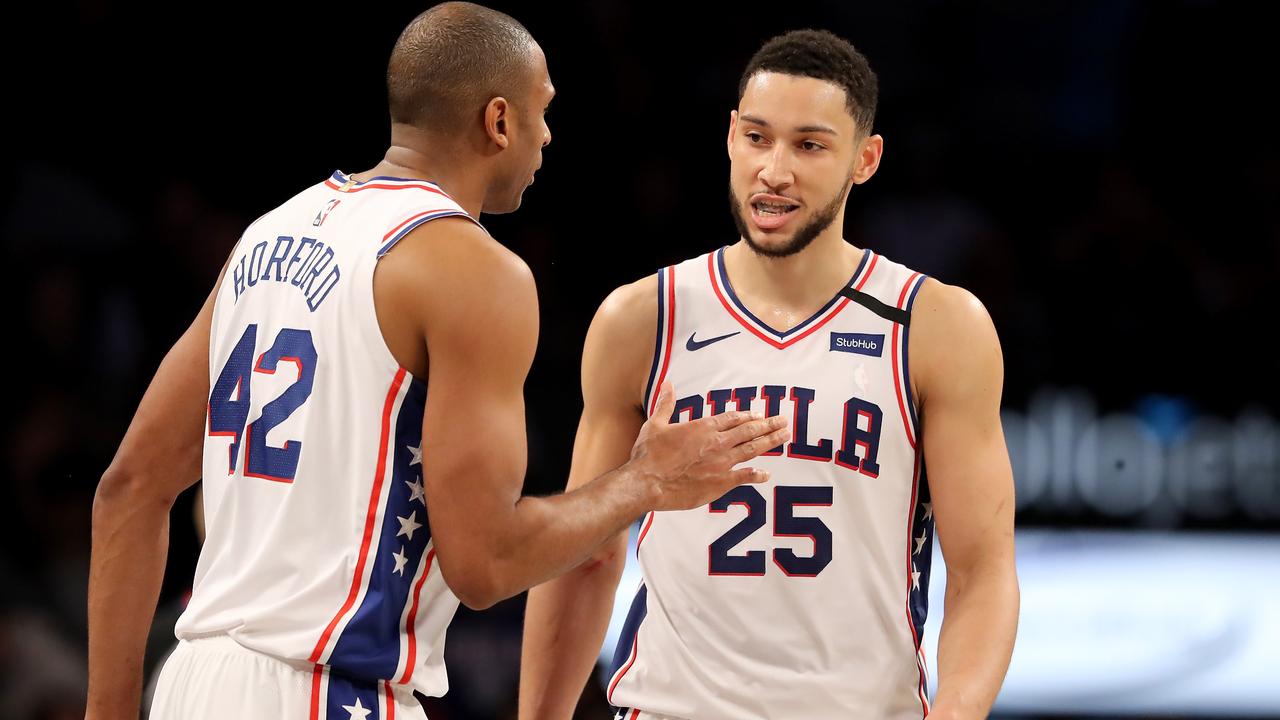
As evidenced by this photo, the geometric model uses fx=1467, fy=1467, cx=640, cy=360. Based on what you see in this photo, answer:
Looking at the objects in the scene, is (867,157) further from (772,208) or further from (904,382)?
(904,382)

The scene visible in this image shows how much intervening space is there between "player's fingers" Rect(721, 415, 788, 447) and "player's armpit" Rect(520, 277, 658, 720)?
0.59m

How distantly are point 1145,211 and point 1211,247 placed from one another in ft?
1.74

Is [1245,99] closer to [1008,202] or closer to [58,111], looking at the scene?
[1008,202]

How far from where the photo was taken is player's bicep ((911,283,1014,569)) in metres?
3.18

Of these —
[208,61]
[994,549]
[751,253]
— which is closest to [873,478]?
[994,549]

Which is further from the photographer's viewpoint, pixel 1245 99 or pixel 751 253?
pixel 1245 99

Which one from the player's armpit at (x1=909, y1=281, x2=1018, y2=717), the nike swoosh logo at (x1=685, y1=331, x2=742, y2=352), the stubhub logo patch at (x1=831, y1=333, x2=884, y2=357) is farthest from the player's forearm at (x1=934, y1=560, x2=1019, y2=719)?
the nike swoosh logo at (x1=685, y1=331, x2=742, y2=352)

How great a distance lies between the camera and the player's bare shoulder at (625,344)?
343 cm

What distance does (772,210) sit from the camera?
3.37 metres

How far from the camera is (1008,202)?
7.76 m

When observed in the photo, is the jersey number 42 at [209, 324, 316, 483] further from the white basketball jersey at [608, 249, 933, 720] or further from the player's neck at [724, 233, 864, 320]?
the player's neck at [724, 233, 864, 320]

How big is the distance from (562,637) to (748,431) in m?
0.96

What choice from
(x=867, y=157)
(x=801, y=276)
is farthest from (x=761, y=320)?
(x=867, y=157)

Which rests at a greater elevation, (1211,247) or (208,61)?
(208,61)
